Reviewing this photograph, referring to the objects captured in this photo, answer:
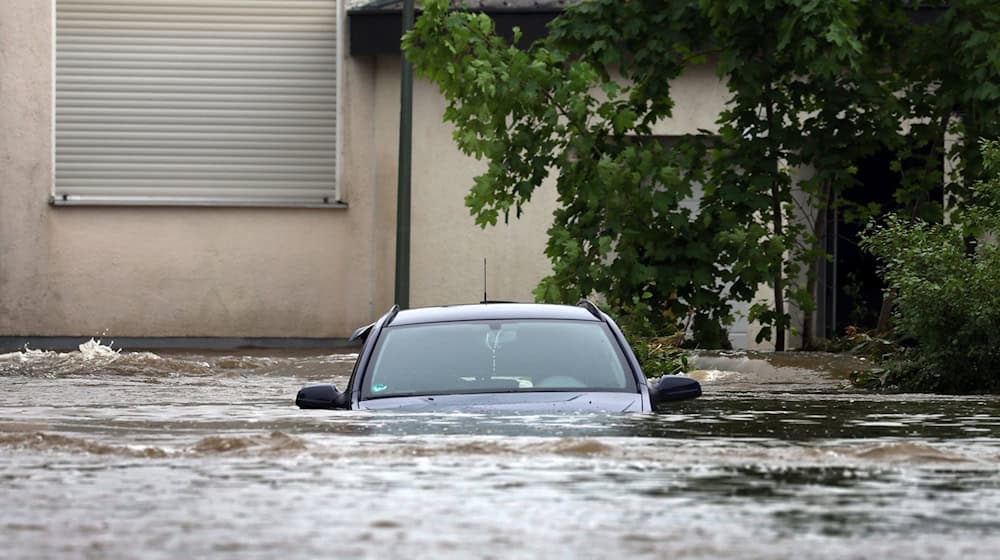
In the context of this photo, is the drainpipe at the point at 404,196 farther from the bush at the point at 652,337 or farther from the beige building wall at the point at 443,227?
the bush at the point at 652,337

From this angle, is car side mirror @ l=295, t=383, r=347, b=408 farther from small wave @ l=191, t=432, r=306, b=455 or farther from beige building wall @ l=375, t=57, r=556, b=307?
beige building wall @ l=375, t=57, r=556, b=307

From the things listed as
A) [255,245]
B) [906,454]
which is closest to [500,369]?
[906,454]

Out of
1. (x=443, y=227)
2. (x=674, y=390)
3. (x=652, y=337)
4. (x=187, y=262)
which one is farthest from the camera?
(x=187, y=262)

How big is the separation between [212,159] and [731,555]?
21.3 m

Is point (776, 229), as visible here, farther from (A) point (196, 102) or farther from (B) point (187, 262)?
(A) point (196, 102)

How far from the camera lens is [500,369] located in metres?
10.1

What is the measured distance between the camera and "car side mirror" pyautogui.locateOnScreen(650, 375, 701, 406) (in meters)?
9.91

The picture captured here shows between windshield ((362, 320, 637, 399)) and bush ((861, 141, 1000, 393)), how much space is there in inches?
176

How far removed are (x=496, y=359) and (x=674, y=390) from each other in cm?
93

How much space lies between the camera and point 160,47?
2648 centimetres

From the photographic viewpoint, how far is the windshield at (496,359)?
10016 millimetres

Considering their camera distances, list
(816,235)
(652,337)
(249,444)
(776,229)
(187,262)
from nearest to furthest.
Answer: (249,444)
(652,337)
(776,229)
(816,235)
(187,262)

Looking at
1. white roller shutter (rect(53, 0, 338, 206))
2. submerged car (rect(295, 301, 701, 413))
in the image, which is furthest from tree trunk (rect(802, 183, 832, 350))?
submerged car (rect(295, 301, 701, 413))

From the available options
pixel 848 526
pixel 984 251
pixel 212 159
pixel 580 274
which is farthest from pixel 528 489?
pixel 212 159
